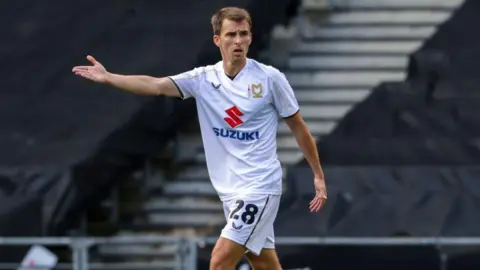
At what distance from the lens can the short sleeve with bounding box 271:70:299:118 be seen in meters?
7.24

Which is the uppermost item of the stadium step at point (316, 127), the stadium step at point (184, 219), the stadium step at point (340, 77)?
the stadium step at point (340, 77)

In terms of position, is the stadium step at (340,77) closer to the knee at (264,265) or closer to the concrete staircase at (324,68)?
the concrete staircase at (324,68)

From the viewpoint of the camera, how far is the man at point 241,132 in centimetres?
720

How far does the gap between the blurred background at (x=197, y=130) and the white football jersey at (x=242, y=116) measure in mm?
3493

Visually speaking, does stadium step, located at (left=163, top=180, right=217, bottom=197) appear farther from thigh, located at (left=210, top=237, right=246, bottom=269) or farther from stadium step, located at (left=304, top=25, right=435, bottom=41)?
thigh, located at (left=210, top=237, right=246, bottom=269)

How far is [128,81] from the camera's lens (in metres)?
7.05

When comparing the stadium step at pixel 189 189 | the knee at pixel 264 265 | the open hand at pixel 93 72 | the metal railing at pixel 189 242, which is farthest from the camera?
the stadium step at pixel 189 189

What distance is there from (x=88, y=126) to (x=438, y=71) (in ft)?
12.6

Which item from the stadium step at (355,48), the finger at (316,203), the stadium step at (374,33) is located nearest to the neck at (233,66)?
the finger at (316,203)

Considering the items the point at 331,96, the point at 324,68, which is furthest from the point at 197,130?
the point at 324,68

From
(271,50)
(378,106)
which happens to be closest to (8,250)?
(378,106)

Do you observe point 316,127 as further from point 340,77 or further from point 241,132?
point 241,132

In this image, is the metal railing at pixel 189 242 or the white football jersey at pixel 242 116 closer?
the white football jersey at pixel 242 116

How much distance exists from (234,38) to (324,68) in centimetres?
988
